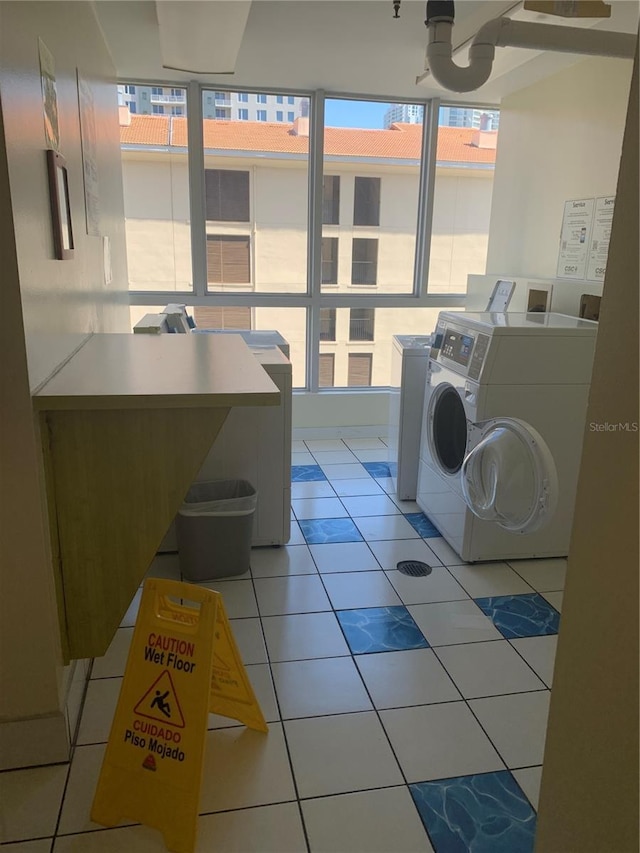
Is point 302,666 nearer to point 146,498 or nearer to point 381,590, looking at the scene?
point 381,590

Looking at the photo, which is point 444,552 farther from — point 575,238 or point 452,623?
point 575,238

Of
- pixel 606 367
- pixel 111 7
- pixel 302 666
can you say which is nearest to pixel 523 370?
pixel 302 666

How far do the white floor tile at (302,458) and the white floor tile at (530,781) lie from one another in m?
2.67

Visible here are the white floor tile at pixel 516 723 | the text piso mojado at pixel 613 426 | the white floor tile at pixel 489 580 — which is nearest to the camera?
the text piso mojado at pixel 613 426

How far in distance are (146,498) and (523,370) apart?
1.68 metres

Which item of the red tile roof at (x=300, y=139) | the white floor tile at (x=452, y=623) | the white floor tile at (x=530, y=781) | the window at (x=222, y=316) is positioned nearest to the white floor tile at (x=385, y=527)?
the white floor tile at (x=452, y=623)

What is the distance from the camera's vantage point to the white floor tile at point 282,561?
2.69 metres

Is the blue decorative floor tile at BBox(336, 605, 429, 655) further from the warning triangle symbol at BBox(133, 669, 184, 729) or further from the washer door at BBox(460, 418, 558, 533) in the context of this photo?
the warning triangle symbol at BBox(133, 669, 184, 729)

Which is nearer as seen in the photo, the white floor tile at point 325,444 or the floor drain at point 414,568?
the floor drain at point 414,568

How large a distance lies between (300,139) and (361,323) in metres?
1.43

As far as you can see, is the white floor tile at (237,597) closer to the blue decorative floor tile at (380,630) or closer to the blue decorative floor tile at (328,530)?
the blue decorative floor tile at (380,630)

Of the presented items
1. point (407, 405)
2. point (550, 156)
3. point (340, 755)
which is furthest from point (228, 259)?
point (340, 755)

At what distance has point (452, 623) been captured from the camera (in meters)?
2.34

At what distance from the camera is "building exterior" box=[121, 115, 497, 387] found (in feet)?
14.5
